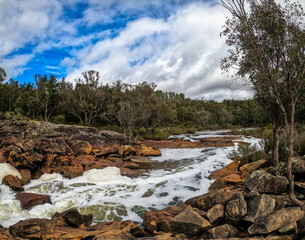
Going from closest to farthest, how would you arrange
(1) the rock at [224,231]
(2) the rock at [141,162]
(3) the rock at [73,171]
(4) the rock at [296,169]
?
(1) the rock at [224,231]
(4) the rock at [296,169]
(3) the rock at [73,171]
(2) the rock at [141,162]

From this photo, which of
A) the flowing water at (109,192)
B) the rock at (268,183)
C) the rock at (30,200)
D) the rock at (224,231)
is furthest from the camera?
the rock at (30,200)

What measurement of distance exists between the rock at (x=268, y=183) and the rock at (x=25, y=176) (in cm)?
1029

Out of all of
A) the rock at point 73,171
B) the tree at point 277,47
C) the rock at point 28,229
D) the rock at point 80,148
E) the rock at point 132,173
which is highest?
the tree at point 277,47

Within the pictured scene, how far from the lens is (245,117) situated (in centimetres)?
7094

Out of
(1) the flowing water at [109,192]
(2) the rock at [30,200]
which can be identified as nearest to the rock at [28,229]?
(1) the flowing water at [109,192]

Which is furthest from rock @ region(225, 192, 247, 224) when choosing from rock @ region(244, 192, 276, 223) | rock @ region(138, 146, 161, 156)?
rock @ region(138, 146, 161, 156)

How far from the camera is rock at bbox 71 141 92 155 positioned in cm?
1584

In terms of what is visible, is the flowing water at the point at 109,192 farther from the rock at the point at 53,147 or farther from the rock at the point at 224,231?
the rock at the point at 224,231

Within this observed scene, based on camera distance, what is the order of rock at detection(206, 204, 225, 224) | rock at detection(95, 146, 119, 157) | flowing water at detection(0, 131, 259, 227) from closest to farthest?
1. rock at detection(206, 204, 225, 224)
2. flowing water at detection(0, 131, 259, 227)
3. rock at detection(95, 146, 119, 157)

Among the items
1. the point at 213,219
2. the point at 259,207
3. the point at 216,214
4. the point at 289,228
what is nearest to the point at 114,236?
the point at 213,219

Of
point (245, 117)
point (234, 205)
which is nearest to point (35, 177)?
point (234, 205)

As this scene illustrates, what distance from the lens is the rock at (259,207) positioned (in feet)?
16.8

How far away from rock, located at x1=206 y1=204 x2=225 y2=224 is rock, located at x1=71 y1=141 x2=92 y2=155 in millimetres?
12322

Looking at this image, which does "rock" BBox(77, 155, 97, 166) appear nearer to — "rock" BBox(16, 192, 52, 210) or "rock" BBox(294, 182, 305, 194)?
"rock" BBox(16, 192, 52, 210)
